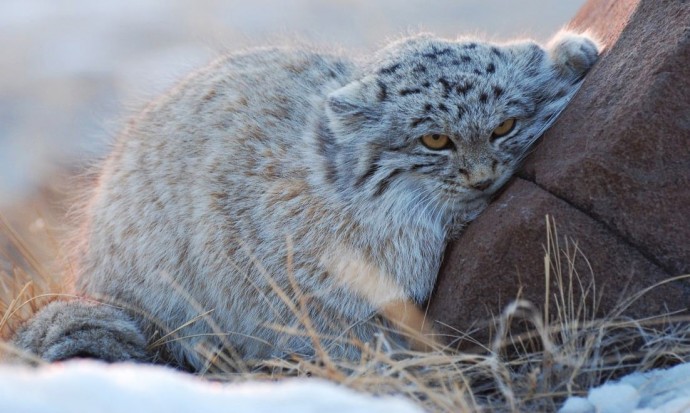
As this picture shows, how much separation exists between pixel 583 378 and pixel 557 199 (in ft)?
2.28

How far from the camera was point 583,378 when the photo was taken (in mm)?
3223

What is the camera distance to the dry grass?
10.2ft

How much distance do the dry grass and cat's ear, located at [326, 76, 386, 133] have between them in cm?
95

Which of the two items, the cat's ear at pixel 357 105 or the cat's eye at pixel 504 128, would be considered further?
the cat's ear at pixel 357 105

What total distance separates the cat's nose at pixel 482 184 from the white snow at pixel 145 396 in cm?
130

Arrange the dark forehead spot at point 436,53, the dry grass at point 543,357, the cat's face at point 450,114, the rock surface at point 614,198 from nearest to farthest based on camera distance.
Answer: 1. the dry grass at point 543,357
2. the rock surface at point 614,198
3. the cat's face at point 450,114
4. the dark forehead spot at point 436,53

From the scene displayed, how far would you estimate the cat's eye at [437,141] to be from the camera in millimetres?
3662

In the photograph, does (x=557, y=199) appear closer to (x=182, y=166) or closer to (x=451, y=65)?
(x=451, y=65)

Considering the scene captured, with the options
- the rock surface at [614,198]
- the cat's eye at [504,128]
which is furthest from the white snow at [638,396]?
the cat's eye at [504,128]

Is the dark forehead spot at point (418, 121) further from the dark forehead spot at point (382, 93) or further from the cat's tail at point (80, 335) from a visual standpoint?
the cat's tail at point (80, 335)

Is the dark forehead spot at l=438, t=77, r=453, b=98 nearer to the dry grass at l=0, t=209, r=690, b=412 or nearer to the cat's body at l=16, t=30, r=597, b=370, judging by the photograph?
the cat's body at l=16, t=30, r=597, b=370

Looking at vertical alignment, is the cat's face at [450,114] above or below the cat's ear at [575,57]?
below

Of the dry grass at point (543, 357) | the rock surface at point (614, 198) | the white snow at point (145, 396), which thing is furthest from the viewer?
the rock surface at point (614, 198)

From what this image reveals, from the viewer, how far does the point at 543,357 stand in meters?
3.21
